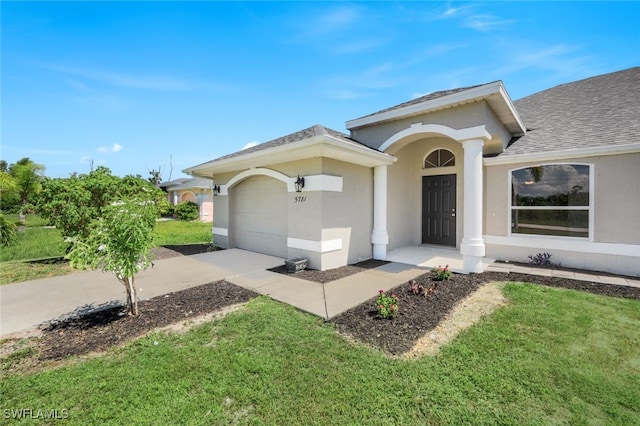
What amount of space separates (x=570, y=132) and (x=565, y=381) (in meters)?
7.86

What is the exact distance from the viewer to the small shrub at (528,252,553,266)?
6.91 m

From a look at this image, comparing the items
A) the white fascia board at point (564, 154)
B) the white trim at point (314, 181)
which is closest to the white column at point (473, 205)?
the white fascia board at point (564, 154)

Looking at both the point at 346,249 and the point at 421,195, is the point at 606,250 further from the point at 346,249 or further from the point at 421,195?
the point at 346,249

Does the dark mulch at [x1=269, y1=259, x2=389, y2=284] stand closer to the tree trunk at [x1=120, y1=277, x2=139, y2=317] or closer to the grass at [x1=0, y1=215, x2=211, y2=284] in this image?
the grass at [x1=0, y1=215, x2=211, y2=284]

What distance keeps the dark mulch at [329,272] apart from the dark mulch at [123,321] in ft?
4.59

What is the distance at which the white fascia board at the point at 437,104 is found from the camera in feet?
18.8

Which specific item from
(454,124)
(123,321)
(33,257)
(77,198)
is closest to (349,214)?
(454,124)

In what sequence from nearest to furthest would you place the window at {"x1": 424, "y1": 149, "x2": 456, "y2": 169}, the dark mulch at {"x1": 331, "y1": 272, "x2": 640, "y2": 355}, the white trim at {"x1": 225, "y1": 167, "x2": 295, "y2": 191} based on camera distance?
the dark mulch at {"x1": 331, "y1": 272, "x2": 640, "y2": 355} < the white trim at {"x1": 225, "y1": 167, "x2": 295, "y2": 191} < the window at {"x1": 424, "y1": 149, "x2": 456, "y2": 169}

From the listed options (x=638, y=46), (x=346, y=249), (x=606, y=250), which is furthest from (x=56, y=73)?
(x=638, y=46)

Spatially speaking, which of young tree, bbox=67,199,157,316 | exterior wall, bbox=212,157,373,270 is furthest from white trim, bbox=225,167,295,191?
young tree, bbox=67,199,157,316

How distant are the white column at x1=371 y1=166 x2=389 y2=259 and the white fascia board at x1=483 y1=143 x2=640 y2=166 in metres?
3.08

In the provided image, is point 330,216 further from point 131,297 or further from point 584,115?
point 584,115

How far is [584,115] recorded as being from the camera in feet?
26.5

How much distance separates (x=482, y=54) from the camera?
26.0 feet
